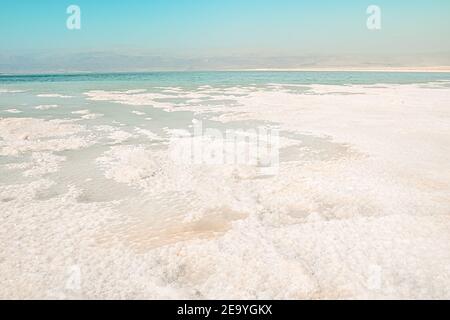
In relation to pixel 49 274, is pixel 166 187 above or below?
above

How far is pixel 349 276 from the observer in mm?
4539

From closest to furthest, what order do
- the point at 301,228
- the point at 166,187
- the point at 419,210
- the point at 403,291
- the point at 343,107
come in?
the point at 403,291, the point at 301,228, the point at 419,210, the point at 166,187, the point at 343,107

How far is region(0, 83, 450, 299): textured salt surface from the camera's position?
14.6ft

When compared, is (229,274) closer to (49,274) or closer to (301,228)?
(301,228)

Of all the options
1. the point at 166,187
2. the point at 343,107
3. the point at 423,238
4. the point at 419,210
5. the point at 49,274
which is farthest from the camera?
the point at 343,107

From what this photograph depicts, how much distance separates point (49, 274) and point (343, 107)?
18299 millimetres

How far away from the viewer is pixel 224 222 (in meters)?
6.08

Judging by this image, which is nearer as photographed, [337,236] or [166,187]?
[337,236]

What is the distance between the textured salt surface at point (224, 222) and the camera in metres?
4.46

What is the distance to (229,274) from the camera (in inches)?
183
